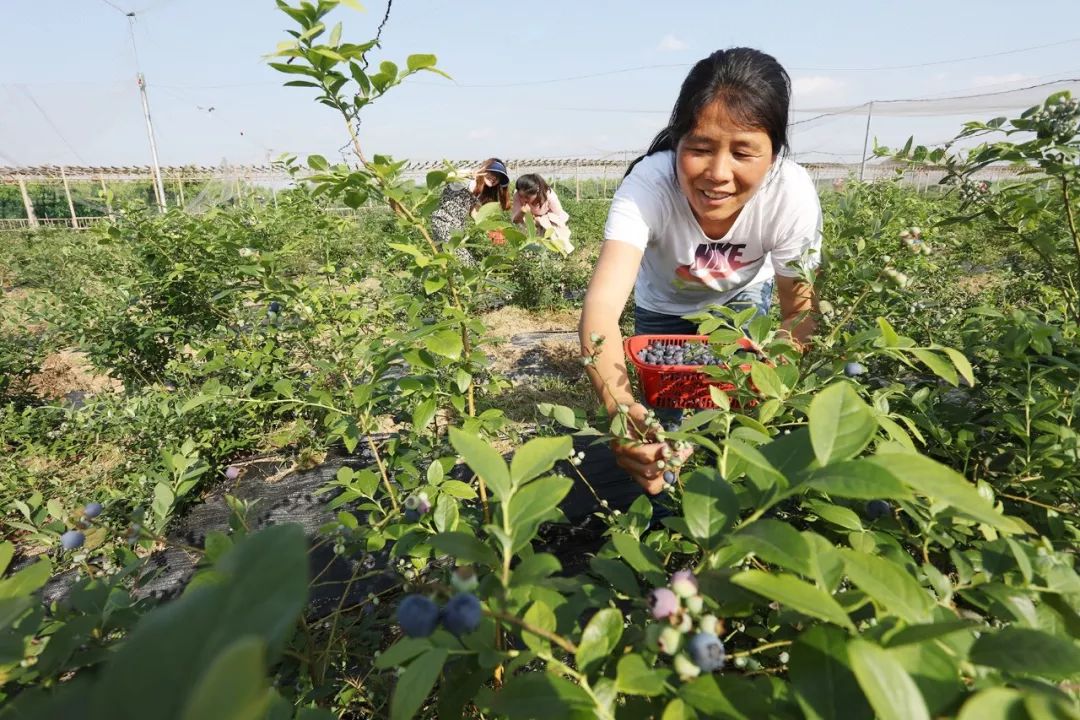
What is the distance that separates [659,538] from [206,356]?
8.40ft

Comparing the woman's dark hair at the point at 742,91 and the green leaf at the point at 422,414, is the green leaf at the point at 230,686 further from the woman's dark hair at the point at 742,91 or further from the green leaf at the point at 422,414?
the woman's dark hair at the point at 742,91

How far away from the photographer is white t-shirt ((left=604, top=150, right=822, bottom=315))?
178 centimetres

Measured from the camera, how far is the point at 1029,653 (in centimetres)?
36

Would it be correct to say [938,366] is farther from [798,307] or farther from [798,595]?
[798,307]

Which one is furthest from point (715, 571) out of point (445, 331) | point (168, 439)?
point (168, 439)

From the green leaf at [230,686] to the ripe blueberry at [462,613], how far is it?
0.80 ft

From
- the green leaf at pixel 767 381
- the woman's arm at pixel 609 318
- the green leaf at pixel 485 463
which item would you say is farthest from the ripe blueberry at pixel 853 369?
the green leaf at pixel 485 463

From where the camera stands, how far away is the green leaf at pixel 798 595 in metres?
0.35

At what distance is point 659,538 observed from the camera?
2.89 feet

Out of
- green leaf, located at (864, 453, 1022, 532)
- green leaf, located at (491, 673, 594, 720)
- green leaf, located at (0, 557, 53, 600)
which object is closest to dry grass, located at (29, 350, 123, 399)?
green leaf, located at (0, 557, 53, 600)

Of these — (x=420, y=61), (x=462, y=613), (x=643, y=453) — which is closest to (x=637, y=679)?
(x=462, y=613)

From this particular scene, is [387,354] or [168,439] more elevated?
[387,354]

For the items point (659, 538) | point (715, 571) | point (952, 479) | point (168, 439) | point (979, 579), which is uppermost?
point (952, 479)

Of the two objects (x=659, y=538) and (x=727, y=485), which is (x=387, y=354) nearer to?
(x=659, y=538)
